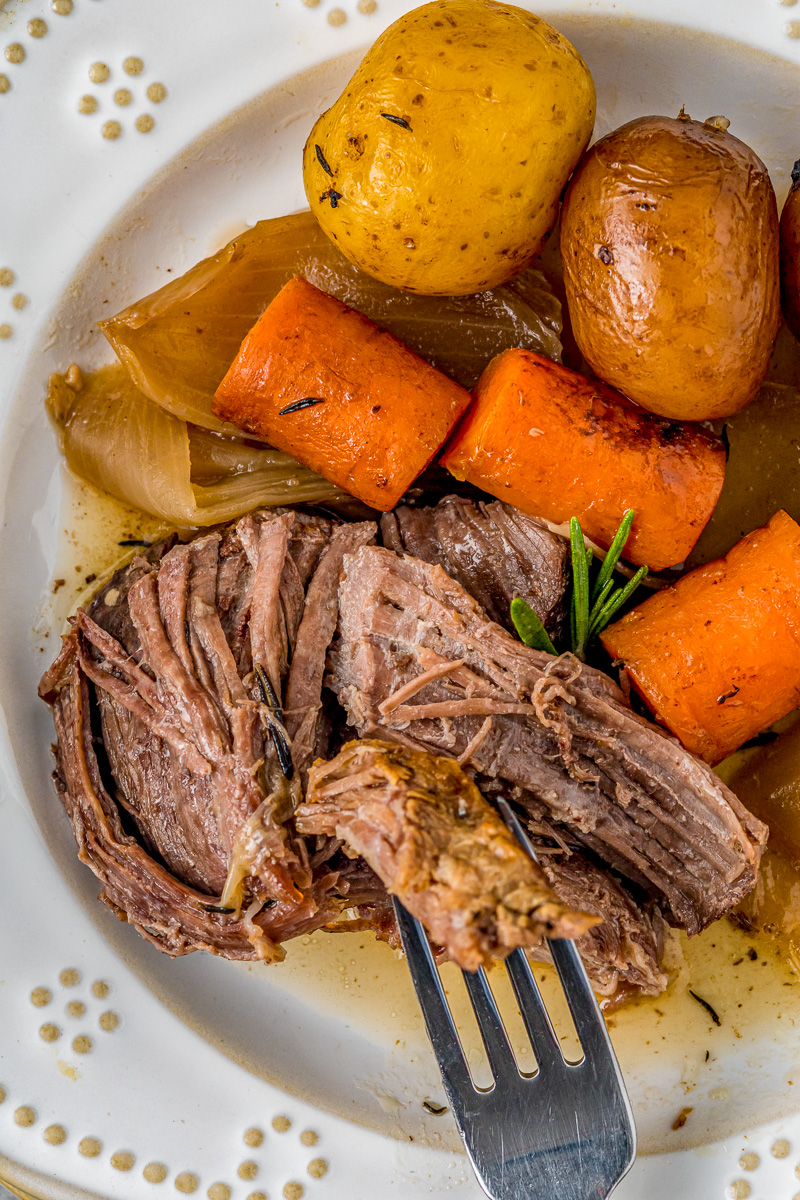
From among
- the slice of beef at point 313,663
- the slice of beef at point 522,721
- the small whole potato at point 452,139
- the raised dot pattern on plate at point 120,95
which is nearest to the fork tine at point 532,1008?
the slice of beef at point 522,721

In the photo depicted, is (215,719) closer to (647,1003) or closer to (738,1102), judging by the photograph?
(647,1003)

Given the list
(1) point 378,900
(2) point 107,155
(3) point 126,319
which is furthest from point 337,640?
(2) point 107,155

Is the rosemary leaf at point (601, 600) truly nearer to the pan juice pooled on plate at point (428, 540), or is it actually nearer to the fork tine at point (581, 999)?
the pan juice pooled on plate at point (428, 540)

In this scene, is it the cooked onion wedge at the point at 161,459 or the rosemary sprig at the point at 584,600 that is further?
the cooked onion wedge at the point at 161,459

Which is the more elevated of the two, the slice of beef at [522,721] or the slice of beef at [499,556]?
the slice of beef at [499,556]

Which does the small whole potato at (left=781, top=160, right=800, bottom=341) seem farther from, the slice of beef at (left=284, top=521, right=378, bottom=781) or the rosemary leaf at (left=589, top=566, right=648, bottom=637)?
the slice of beef at (left=284, top=521, right=378, bottom=781)

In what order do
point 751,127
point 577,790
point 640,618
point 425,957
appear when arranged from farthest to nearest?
1. point 751,127
2. point 640,618
3. point 577,790
4. point 425,957
